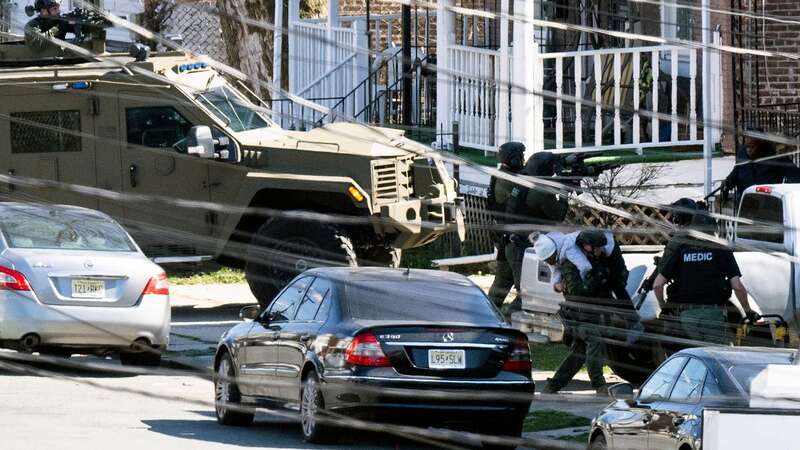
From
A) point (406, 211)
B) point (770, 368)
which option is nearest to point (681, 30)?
point (406, 211)

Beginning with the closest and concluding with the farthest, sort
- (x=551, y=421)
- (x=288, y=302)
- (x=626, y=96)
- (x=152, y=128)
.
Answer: (x=288, y=302), (x=551, y=421), (x=152, y=128), (x=626, y=96)

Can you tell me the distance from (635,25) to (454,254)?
543 centimetres

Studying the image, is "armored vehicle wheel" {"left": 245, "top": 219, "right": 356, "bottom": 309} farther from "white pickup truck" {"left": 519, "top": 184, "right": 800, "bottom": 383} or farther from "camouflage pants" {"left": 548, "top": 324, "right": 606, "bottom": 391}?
"camouflage pants" {"left": 548, "top": 324, "right": 606, "bottom": 391}

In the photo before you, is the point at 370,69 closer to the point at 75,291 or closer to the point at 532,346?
the point at 532,346

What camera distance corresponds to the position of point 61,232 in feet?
48.5

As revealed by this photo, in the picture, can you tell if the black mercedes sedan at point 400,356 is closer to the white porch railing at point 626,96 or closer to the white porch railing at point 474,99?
the white porch railing at point 626,96

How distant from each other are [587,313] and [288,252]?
4495mm

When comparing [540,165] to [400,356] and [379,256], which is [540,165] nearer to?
[379,256]

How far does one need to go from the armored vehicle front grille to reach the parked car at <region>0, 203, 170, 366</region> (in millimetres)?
2767

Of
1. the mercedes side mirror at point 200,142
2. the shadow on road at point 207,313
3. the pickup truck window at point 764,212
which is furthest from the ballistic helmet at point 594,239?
the shadow on road at point 207,313

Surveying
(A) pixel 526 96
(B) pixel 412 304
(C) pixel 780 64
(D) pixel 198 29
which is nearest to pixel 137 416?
(B) pixel 412 304

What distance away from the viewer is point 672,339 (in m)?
12.3

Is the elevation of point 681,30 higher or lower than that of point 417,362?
higher

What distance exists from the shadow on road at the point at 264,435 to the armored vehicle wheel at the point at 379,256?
15.1ft
